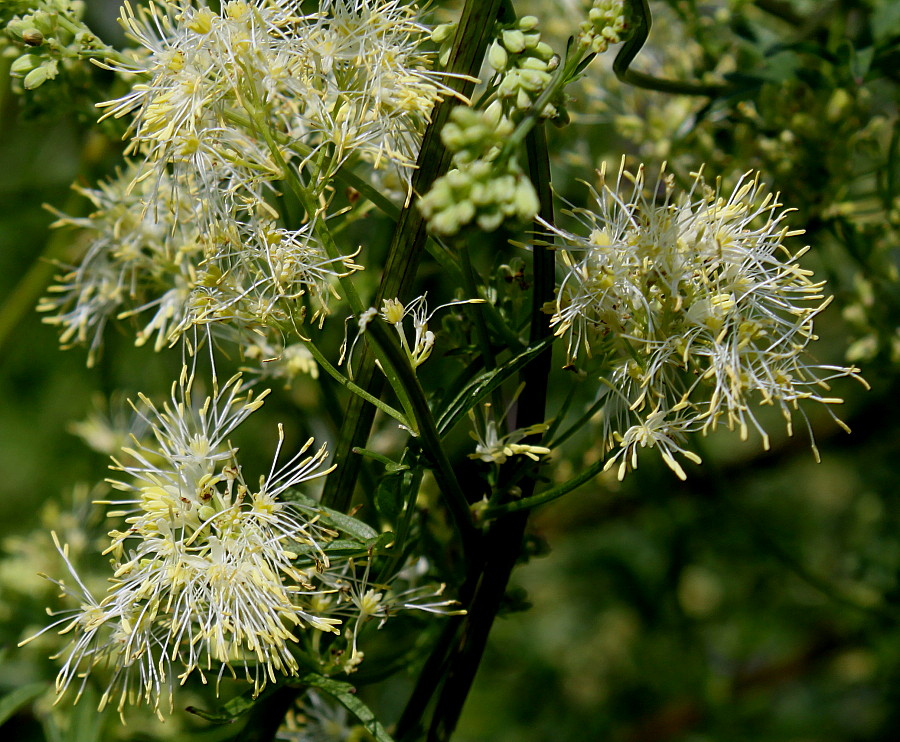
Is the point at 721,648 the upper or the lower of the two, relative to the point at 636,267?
lower

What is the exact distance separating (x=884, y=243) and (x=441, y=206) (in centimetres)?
100

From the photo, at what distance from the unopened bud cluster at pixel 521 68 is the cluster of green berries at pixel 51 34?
0.43 metres

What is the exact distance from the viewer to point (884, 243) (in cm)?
141

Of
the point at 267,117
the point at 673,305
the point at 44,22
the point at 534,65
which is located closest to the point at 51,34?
the point at 44,22

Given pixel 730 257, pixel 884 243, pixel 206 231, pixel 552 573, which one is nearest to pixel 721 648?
pixel 552 573

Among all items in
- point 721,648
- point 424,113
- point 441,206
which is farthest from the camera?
point 721,648

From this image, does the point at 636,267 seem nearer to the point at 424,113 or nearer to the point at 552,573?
the point at 424,113

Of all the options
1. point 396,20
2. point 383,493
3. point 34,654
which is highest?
point 396,20

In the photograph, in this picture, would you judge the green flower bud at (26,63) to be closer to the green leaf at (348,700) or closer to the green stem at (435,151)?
the green stem at (435,151)

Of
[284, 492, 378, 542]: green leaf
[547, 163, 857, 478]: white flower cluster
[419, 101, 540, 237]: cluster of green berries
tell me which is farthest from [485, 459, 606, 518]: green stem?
[419, 101, 540, 237]: cluster of green berries

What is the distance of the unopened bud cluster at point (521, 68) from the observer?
2.55ft

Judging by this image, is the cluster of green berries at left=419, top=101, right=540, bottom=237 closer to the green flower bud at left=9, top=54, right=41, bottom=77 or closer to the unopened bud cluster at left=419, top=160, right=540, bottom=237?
the unopened bud cluster at left=419, top=160, right=540, bottom=237

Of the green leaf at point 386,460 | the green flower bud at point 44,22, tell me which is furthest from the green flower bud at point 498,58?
the green flower bud at point 44,22

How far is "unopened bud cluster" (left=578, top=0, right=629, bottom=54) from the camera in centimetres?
80
